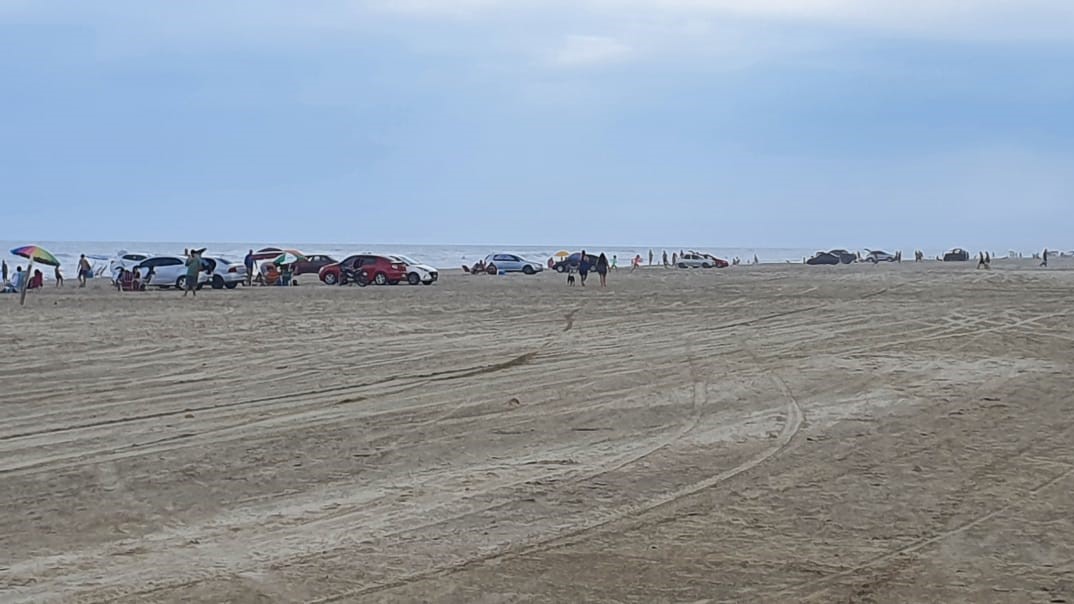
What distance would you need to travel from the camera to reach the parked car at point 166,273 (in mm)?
37781

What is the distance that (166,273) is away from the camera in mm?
38031

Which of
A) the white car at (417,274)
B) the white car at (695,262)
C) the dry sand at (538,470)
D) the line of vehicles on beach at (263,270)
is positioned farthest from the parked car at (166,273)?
the white car at (695,262)

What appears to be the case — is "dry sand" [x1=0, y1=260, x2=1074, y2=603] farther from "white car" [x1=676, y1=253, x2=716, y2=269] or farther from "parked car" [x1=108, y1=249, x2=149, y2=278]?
"white car" [x1=676, y1=253, x2=716, y2=269]

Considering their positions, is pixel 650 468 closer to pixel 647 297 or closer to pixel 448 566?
pixel 448 566

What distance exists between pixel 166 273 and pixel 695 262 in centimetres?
4126

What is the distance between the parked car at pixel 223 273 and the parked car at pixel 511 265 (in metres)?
18.9

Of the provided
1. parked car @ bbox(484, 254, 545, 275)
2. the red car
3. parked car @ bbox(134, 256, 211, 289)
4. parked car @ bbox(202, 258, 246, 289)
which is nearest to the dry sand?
parked car @ bbox(134, 256, 211, 289)

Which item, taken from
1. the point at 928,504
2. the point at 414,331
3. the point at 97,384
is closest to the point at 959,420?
the point at 928,504

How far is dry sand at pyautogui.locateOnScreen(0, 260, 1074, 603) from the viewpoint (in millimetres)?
5922

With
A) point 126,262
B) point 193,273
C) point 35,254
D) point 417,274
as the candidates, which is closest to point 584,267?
point 417,274

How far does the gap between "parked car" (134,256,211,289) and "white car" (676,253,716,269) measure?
127ft

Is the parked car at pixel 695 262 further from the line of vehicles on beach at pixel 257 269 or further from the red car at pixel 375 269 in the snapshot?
the red car at pixel 375 269

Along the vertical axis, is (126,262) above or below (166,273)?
above

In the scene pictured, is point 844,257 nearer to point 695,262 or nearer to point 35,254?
point 695,262
